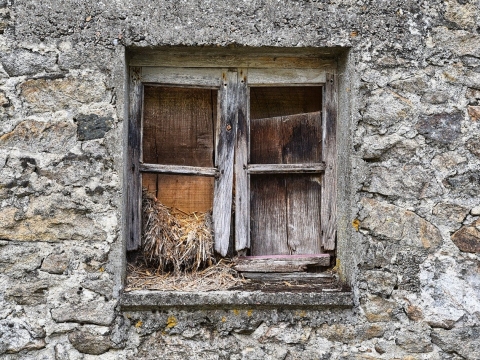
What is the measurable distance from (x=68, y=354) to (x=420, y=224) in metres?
1.70

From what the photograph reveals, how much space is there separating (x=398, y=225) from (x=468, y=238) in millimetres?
319

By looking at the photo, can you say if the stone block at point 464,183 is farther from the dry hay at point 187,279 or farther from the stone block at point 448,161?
the dry hay at point 187,279

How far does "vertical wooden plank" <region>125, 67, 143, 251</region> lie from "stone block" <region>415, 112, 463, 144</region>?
134 cm

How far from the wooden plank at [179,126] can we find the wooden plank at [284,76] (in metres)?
0.22

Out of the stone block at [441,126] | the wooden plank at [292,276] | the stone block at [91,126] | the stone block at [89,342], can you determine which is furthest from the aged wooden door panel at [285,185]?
the stone block at [89,342]

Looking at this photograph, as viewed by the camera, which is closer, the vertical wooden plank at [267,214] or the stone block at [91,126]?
the stone block at [91,126]

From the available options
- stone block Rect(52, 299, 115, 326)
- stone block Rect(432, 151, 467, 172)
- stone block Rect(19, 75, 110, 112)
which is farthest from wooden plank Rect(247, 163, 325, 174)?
stone block Rect(52, 299, 115, 326)

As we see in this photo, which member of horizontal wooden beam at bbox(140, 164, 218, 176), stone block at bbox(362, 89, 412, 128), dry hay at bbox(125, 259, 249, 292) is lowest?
dry hay at bbox(125, 259, 249, 292)

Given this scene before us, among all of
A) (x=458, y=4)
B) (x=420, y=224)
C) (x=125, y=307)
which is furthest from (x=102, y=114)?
(x=458, y=4)

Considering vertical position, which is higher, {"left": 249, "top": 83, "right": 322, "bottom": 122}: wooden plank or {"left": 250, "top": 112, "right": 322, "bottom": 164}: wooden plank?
{"left": 249, "top": 83, "right": 322, "bottom": 122}: wooden plank

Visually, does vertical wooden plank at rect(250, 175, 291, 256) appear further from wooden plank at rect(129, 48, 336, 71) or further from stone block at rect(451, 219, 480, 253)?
stone block at rect(451, 219, 480, 253)

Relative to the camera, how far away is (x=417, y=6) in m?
2.55

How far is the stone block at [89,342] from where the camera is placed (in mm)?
2457

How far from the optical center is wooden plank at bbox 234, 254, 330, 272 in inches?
107
